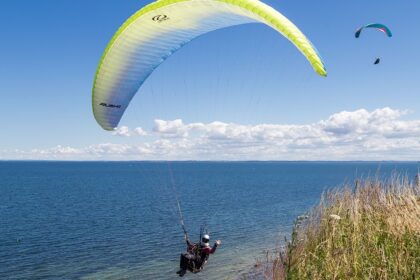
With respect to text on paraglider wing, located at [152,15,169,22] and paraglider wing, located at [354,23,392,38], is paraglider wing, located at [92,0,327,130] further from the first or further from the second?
paraglider wing, located at [354,23,392,38]

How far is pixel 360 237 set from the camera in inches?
361

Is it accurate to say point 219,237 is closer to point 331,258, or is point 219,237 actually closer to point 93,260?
point 93,260

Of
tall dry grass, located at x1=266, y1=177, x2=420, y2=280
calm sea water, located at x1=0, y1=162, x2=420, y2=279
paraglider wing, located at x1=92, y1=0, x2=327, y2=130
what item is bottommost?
calm sea water, located at x1=0, y1=162, x2=420, y2=279

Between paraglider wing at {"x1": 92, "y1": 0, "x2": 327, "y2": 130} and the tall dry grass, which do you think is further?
paraglider wing at {"x1": 92, "y1": 0, "x2": 327, "y2": 130}

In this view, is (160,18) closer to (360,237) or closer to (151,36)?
(151,36)

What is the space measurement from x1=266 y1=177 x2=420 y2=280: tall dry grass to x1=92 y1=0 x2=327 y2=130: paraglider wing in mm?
4671

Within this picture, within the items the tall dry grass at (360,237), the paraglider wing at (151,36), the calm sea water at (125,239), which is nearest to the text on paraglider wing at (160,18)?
the paraglider wing at (151,36)

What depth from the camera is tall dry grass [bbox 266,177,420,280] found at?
7941mm

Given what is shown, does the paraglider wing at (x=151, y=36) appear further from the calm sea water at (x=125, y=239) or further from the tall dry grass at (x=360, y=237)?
the tall dry grass at (x=360, y=237)

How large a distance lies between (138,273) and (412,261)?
58.5 feet

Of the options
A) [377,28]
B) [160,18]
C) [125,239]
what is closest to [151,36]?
[160,18]

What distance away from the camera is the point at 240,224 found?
39.8 meters

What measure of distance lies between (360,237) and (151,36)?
7141 millimetres

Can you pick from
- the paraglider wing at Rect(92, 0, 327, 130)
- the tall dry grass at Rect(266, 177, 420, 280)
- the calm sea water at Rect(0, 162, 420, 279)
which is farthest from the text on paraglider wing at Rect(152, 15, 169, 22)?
the tall dry grass at Rect(266, 177, 420, 280)
